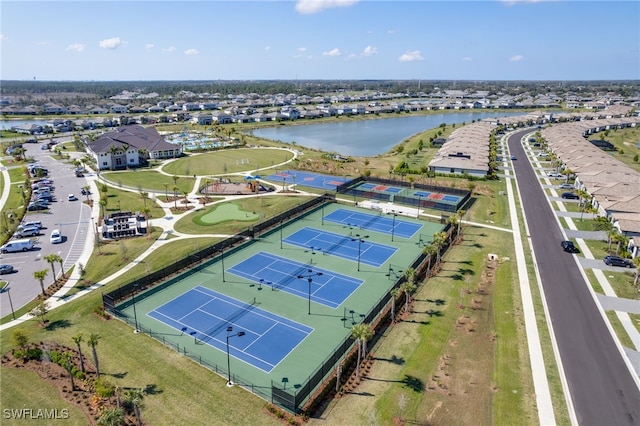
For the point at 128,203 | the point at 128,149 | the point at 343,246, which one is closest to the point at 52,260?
the point at 128,203

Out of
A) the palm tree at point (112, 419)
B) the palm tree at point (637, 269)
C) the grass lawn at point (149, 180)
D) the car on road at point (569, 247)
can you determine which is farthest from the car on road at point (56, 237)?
the palm tree at point (637, 269)

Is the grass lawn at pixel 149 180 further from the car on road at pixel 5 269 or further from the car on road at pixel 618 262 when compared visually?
the car on road at pixel 618 262

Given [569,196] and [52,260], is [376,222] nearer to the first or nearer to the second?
[569,196]

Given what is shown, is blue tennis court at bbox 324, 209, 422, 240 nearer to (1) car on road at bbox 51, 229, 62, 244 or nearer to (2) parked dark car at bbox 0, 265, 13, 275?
(1) car on road at bbox 51, 229, 62, 244

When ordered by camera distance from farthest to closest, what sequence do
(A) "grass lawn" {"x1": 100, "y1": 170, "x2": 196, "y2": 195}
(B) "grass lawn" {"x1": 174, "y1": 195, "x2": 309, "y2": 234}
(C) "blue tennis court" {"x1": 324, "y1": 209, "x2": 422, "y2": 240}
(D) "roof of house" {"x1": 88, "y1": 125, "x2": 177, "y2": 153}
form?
(D) "roof of house" {"x1": 88, "y1": 125, "x2": 177, "y2": 153} < (A) "grass lawn" {"x1": 100, "y1": 170, "x2": 196, "y2": 195} < (C) "blue tennis court" {"x1": 324, "y1": 209, "x2": 422, "y2": 240} < (B) "grass lawn" {"x1": 174, "y1": 195, "x2": 309, "y2": 234}

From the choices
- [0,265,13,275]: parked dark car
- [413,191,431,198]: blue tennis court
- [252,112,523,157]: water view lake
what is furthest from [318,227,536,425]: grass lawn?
[252,112,523,157]: water view lake
